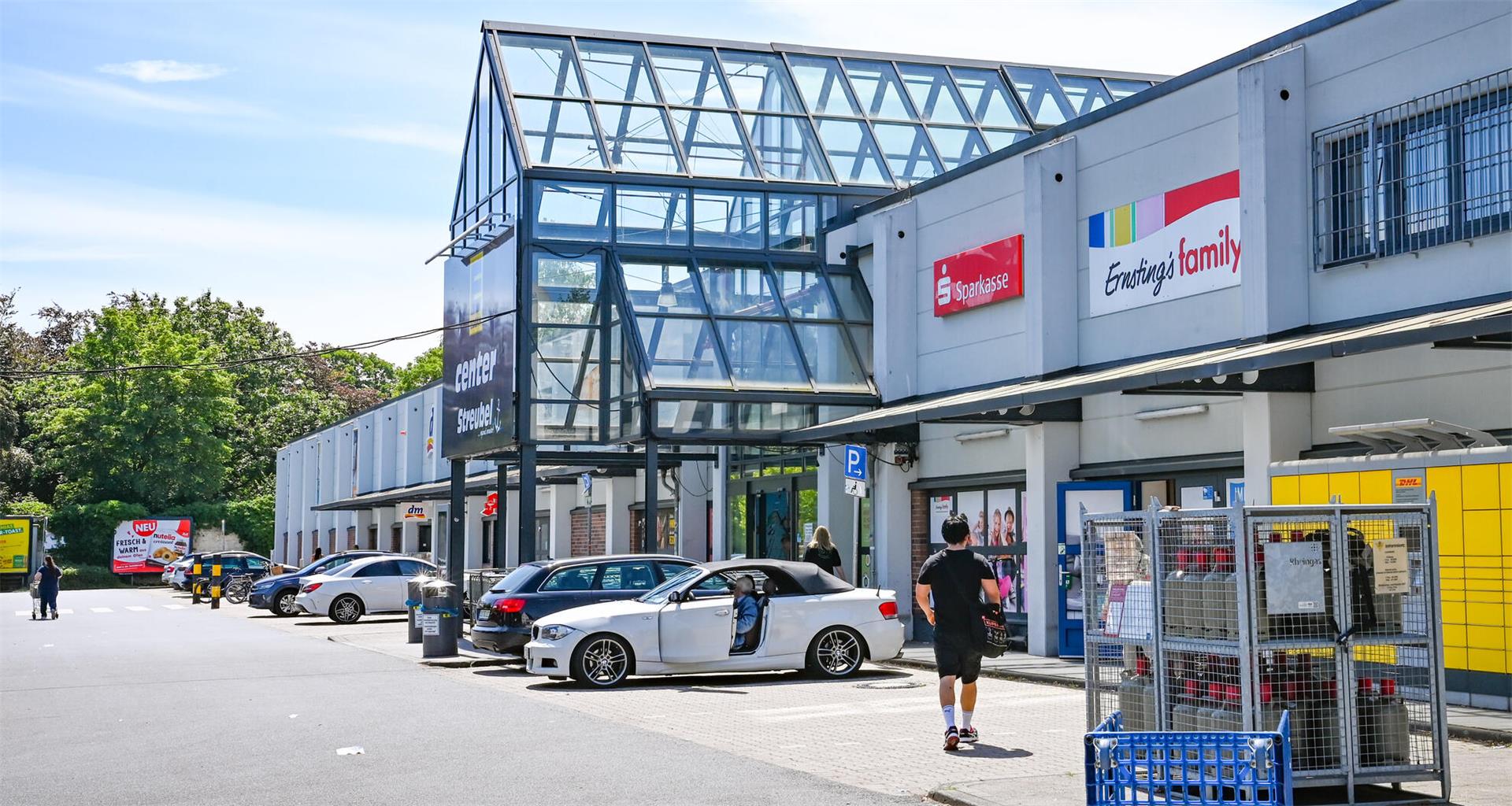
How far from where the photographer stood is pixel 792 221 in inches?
1077

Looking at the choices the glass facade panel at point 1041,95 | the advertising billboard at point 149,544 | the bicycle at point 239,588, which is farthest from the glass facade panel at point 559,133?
the advertising billboard at point 149,544

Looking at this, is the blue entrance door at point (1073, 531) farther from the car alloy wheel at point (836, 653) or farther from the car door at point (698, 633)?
the car door at point (698, 633)

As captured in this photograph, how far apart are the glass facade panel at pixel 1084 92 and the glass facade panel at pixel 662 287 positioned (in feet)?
31.5

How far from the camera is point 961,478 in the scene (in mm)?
22297

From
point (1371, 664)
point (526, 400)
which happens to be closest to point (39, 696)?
point (526, 400)

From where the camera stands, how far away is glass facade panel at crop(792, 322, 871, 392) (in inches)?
1006

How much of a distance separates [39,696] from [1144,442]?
506 inches

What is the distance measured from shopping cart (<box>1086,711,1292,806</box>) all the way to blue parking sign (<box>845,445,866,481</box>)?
47.7 feet

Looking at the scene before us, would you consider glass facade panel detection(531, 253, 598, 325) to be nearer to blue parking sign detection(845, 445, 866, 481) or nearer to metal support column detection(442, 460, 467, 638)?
metal support column detection(442, 460, 467, 638)

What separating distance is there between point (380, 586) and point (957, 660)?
23.4 meters

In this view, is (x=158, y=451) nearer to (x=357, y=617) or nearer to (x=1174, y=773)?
(x=357, y=617)

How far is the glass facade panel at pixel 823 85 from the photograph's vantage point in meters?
29.0

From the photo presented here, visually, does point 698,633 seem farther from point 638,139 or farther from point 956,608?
point 638,139

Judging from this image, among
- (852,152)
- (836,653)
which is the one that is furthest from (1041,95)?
(836,653)
